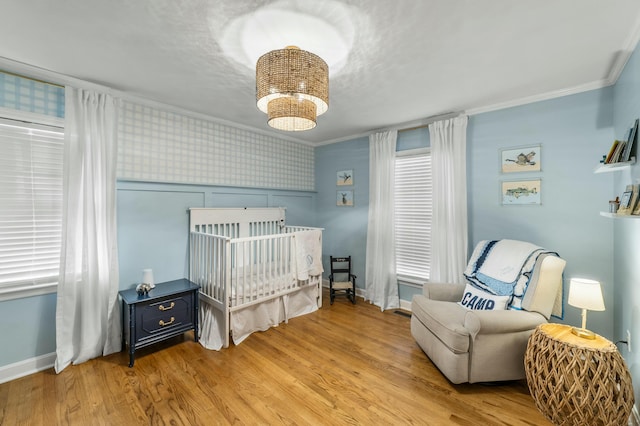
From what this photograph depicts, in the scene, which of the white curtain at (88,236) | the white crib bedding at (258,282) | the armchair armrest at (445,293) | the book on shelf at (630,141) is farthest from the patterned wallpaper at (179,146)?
the book on shelf at (630,141)

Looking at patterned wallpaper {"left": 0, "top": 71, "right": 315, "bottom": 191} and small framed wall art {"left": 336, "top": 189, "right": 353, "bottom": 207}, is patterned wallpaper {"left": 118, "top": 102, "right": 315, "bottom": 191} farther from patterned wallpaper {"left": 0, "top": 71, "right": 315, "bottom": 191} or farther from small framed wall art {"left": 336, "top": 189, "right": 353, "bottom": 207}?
small framed wall art {"left": 336, "top": 189, "right": 353, "bottom": 207}

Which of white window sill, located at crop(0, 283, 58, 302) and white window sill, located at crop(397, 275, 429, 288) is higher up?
white window sill, located at crop(0, 283, 58, 302)

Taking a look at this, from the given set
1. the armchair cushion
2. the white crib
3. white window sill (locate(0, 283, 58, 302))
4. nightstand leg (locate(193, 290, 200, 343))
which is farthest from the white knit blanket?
white window sill (locate(0, 283, 58, 302))

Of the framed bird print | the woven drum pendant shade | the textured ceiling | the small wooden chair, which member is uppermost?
the textured ceiling

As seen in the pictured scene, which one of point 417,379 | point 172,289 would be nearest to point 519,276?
point 417,379

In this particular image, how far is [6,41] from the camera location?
1.73 metres

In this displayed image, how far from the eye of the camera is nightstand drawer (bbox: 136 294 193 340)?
2312 mm

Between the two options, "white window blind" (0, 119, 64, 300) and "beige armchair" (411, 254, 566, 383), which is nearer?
"beige armchair" (411, 254, 566, 383)

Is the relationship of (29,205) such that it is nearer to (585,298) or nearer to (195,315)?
(195,315)

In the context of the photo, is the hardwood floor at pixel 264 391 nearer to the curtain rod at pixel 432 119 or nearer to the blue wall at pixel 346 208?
the blue wall at pixel 346 208

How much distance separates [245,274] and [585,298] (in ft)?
8.76

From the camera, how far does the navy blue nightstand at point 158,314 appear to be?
2258mm

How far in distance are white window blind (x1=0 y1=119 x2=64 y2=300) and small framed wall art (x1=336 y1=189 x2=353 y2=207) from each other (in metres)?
3.29

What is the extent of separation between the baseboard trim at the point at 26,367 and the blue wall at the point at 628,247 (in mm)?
4263
